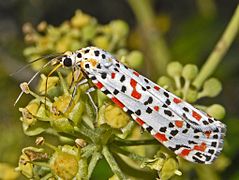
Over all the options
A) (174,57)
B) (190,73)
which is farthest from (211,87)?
(174,57)

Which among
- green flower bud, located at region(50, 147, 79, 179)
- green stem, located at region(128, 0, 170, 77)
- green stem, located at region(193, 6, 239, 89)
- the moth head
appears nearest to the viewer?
green flower bud, located at region(50, 147, 79, 179)

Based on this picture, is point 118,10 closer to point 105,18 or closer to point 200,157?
point 105,18

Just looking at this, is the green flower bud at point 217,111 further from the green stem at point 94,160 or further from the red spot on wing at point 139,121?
the green stem at point 94,160

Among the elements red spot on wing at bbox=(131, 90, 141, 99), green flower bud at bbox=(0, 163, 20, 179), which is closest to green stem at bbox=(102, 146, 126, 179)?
red spot on wing at bbox=(131, 90, 141, 99)

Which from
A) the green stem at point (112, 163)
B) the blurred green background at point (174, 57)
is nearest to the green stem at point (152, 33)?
the blurred green background at point (174, 57)

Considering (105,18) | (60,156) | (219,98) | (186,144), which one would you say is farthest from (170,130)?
(105,18)

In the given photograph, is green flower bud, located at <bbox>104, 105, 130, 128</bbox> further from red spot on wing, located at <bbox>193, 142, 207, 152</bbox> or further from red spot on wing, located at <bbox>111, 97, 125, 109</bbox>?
red spot on wing, located at <bbox>193, 142, 207, 152</bbox>

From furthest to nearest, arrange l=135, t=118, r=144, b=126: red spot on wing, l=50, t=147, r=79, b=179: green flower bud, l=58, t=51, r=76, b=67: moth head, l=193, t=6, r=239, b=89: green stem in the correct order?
l=193, t=6, r=239, b=89: green stem, l=58, t=51, r=76, b=67: moth head, l=135, t=118, r=144, b=126: red spot on wing, l=50, t=147, r=79, b=179: green flower bud
